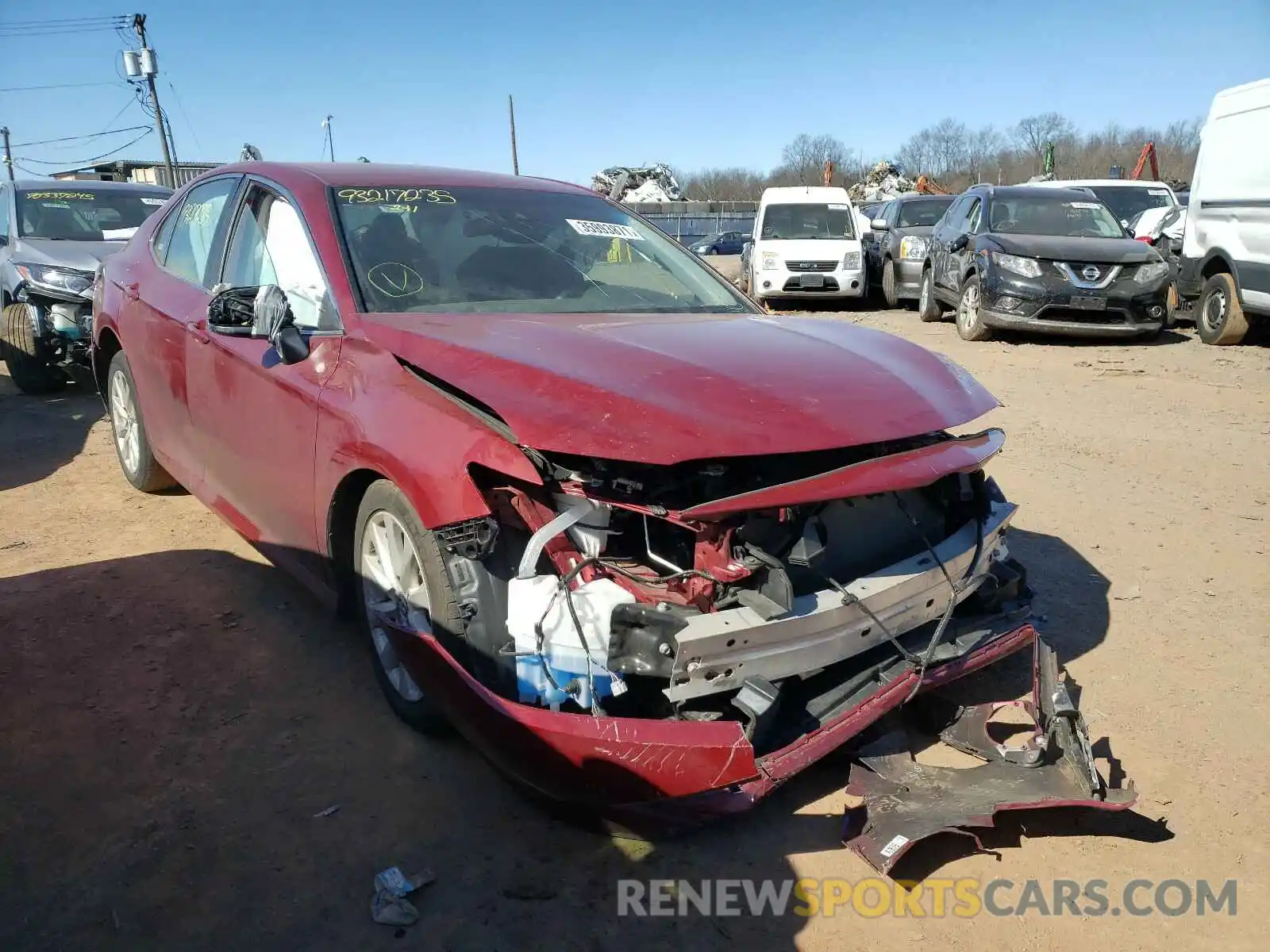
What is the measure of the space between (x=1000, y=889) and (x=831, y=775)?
0.57m

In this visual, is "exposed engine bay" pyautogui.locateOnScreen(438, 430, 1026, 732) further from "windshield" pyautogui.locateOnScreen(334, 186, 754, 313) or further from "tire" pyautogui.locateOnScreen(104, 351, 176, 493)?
"tire" pyautogui.locateOnScreen(104, 351, 176, 493)

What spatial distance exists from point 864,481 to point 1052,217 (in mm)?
9970

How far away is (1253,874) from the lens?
7.88 feet

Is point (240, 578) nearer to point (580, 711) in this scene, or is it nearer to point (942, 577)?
point (580, 711)

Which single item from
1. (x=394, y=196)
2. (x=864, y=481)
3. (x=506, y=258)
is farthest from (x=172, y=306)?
(x=864, y=481)

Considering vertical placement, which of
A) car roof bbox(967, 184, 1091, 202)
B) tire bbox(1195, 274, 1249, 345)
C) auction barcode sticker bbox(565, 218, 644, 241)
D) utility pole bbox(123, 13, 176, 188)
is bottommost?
tire bbox(1195, 274, 1249, 345)

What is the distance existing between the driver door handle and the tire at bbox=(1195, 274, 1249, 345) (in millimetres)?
10260

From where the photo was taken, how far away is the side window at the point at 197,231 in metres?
4.01

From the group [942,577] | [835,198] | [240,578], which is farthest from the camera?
[835,198]

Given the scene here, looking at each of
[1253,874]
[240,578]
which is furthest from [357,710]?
[1253,874]

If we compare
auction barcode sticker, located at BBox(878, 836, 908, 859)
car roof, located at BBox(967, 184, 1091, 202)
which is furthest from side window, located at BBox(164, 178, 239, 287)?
car roof, located at BBox(967, 184, 1091, 202)

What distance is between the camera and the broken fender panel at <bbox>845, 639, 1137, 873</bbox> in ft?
7.86

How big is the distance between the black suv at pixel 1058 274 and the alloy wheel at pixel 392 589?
8721 millimetres

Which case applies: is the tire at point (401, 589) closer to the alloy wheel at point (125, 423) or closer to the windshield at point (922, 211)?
the alloy wheel at point (125, 423)
